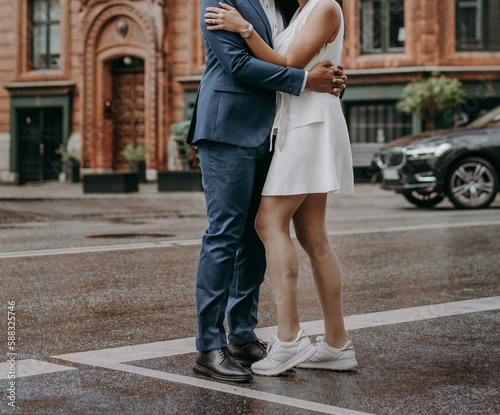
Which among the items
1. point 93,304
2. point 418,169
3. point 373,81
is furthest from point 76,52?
point 93,304

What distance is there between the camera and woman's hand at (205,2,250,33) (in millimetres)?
3480

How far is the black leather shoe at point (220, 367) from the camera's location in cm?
A: 343

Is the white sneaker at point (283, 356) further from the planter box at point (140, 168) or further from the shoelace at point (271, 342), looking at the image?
the planter box at point (140, 168)

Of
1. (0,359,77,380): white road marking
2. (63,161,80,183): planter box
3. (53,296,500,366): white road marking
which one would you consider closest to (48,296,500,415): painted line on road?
(53,296,500,366): white road marking

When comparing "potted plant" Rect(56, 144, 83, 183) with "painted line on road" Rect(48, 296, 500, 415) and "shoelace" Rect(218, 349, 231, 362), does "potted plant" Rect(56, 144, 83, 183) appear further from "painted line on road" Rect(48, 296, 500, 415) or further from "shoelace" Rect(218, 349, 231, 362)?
"shoelace" Rect(218, 349, 231, 362)

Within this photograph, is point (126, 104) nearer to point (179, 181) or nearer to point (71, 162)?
point (71, 162)

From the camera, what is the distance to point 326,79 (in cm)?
357

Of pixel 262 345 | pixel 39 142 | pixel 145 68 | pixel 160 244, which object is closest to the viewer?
pixel 262 345

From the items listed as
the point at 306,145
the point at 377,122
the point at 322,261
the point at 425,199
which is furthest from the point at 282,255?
the point at 377,122

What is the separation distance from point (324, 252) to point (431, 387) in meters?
0.73

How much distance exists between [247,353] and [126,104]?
948 inches

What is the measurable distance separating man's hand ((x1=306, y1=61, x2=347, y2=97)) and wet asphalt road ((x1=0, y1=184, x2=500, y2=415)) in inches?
47.2

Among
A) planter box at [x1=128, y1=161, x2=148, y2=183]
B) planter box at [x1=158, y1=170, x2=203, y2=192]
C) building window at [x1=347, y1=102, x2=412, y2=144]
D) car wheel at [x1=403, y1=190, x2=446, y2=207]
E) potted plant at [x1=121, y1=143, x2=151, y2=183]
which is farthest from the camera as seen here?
planter box at [x1=128, y1=161, x2=148, y2=183]

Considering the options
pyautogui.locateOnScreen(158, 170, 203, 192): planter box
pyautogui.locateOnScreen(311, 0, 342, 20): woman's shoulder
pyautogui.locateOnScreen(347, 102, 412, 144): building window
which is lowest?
pyautogui.locateOnScreen(158, 170, 203, 192): planter box
